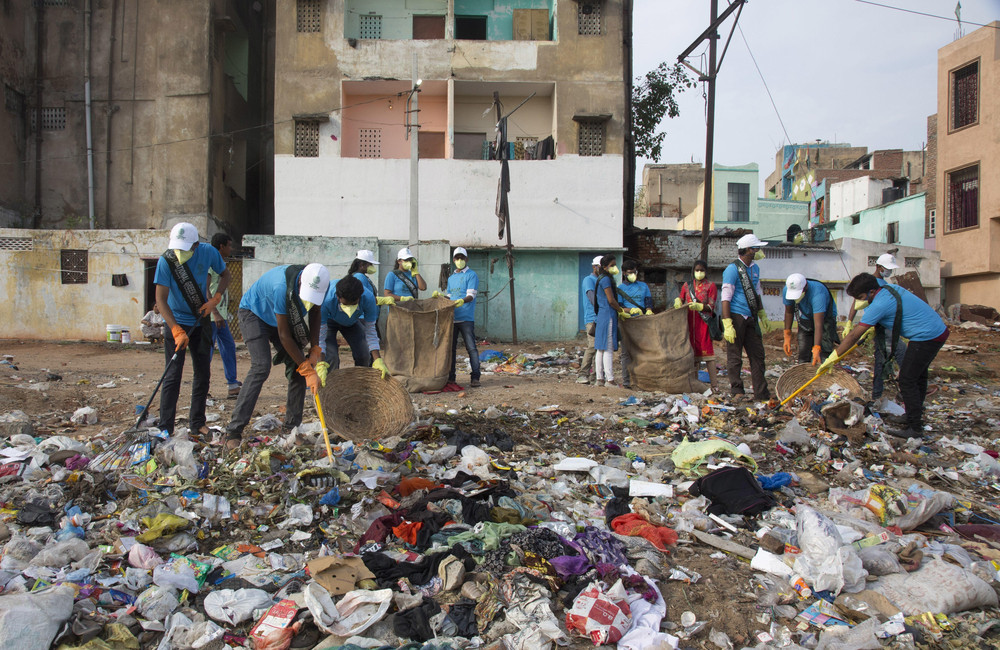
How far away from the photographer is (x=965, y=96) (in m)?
18.9

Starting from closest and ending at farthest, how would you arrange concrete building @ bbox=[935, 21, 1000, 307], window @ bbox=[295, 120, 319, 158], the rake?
1. the rake
2. window @ bbox=[295, 120, 319, 158]
3. concrete building @ bbox=[935, 21, 1000, 307]

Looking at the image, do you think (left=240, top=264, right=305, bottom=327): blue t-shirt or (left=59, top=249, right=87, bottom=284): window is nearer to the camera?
(left=240, top=264, right=305, bottom=327): blue t-shirt

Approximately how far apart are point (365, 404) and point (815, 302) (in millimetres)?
4490

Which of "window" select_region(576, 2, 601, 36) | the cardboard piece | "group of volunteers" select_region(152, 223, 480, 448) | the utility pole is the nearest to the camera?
the cardboard piece

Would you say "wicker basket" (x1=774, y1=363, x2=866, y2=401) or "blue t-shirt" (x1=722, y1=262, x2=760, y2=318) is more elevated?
"blue t-shirt" (x1=722, y1=262, x2=760, y2=318)

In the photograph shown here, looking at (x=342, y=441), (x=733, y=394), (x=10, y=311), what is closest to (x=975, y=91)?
(x=733, y=394)

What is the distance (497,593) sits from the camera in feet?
9.28

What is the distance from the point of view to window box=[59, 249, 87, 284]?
14.2 m

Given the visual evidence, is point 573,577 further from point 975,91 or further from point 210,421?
point 975,91

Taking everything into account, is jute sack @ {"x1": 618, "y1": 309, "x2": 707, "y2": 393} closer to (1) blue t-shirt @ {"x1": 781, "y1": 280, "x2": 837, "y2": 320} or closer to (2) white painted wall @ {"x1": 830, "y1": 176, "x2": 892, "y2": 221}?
(1) blue t-shirt @ {"x1": 781, "y1": 280, "x2": 837, "y2": 320}

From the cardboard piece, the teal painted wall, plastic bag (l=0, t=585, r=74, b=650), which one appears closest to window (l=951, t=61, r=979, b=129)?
the teal painted wall

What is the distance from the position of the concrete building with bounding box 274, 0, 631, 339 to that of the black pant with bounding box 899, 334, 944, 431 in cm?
1013

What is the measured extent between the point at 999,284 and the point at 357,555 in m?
20.9

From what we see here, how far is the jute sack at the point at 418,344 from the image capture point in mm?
7391
